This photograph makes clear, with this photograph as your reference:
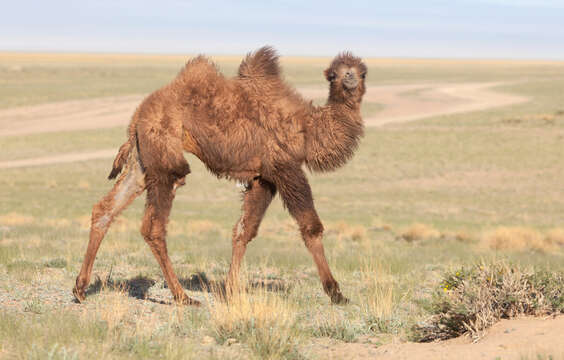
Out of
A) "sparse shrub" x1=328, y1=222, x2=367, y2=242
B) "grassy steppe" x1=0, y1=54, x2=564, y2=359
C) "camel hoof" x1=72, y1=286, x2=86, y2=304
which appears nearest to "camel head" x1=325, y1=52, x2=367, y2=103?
"grassy steppe" x1=0, y1=54, x2=564, y2=359

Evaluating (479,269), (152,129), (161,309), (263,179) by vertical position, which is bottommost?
(161,309)

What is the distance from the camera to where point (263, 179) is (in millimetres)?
7406

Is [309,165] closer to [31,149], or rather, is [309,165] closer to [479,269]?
[479,269]

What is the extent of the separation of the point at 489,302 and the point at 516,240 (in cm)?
1182

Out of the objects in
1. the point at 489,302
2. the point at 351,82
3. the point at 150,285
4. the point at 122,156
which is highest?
the point at 351,82

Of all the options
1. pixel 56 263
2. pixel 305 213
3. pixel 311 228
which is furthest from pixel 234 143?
pixel 56 263

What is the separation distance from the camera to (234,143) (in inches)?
279

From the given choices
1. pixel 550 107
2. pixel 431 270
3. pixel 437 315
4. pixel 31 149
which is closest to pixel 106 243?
pixel 431 270

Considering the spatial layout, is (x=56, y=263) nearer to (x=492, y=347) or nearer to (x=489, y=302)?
(x=489, y=302)

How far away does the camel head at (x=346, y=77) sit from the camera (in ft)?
23.4

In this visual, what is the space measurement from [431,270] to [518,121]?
3673cm

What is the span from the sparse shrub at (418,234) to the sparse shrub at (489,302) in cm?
1173

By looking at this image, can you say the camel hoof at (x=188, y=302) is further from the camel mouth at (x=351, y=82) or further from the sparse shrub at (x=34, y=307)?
the camel mouth at (x=351, y=82)

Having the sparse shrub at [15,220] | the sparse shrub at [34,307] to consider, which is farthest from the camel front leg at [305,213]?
the sparse shrub at [15,220]
